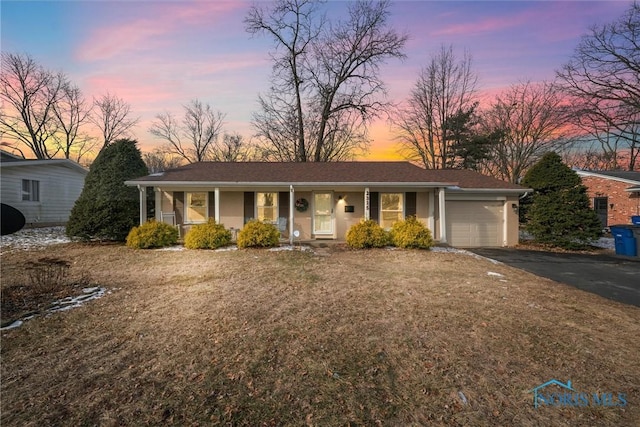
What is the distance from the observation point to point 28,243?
37.8ft

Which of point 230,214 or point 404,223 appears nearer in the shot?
point 404,223

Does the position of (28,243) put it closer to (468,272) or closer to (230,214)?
(230,214)

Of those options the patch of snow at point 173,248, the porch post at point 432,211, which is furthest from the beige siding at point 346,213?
the patch of snow at point 173,248

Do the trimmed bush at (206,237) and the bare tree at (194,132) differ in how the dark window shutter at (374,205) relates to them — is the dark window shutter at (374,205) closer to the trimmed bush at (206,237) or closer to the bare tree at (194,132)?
the trimmed bush at (206,237)

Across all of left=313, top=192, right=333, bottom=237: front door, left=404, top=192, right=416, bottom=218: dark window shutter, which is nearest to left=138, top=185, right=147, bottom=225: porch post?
left=313, top=192, right=333, bottom=237: front door

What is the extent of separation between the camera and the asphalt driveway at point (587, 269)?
6543 mm

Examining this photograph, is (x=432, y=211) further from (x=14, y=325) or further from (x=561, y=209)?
(x=14, y=325)

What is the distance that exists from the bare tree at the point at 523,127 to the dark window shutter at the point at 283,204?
2228cm

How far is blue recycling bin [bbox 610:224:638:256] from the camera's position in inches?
434

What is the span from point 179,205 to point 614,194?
23.9 meters

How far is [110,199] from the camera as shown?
11938mm

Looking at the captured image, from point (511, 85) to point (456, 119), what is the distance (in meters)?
7.75

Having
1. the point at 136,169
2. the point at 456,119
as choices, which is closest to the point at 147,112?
the point at 136,169

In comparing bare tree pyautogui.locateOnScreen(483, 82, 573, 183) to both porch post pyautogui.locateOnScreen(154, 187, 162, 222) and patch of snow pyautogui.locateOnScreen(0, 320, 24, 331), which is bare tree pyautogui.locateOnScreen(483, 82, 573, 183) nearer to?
porch post pyautogui.locateOnScreen(154, 187, 162, 222)
